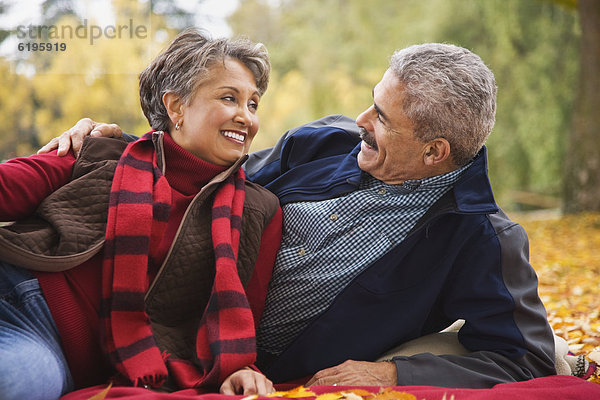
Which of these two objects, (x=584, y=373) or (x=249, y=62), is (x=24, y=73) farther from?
(x=584, y=373)

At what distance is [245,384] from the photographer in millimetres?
2072

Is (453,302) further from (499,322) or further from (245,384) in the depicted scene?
(245,384)

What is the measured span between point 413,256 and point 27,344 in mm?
1433

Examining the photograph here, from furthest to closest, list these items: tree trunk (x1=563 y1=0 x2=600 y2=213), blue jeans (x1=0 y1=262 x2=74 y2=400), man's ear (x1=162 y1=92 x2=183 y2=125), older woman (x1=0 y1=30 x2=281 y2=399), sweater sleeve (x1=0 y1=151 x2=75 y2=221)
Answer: tree trunk (x1=563 y1=0 x2=600 y2=213) → man's ear (x1=162 y1=92 x2=183 y2=125) → sweater sleeve (x1=0 y1=151 x2=75 y2=221) → older woman (x1=0 y1=30 x2=281 y2=399) → blue jeans (x1=0 y1=262 x2=74 y2=400)

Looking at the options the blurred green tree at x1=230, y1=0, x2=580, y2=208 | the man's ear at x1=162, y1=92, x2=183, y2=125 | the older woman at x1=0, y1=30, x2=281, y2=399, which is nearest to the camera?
the older woman at x1=0, y1=30, x2=281, y2=399

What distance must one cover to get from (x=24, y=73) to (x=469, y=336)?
1422cm

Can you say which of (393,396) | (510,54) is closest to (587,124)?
(510,54)

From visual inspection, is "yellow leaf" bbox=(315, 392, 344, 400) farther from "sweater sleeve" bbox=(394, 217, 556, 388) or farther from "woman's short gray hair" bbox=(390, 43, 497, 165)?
"woman's short gray hair" bbox=(390, 43, 497, 165)

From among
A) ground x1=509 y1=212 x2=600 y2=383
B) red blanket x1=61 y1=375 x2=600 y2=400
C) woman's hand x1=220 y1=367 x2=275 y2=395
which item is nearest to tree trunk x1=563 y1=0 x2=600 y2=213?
ground x1=509 y1=212 x2=600 y2=383

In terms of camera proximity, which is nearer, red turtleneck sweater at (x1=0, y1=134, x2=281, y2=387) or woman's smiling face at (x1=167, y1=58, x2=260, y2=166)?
red turtleneck sweater at (x1=0, y1=134, x2=281, y2=387)

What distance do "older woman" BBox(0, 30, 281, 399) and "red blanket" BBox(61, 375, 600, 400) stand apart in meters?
0.09

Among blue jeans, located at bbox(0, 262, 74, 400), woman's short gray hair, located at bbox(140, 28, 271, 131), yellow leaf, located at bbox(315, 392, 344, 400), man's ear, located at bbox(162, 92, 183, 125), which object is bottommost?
yellow leaf, located at bbox(315, 392, 344, 400)

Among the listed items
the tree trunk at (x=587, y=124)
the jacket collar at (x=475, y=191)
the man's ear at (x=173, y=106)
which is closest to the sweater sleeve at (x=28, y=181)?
the man's ear at (x=173, y=106)

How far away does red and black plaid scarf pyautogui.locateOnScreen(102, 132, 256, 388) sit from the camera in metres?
2.12
